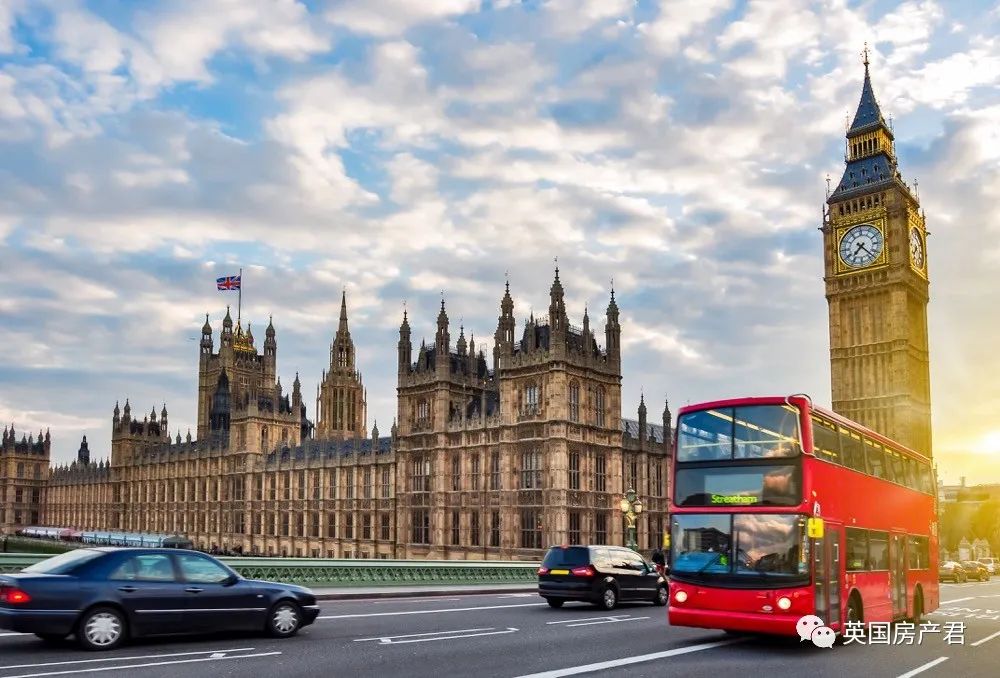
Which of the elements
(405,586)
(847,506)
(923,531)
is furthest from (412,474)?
(847,506)

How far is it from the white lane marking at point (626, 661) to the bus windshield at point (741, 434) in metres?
3.28

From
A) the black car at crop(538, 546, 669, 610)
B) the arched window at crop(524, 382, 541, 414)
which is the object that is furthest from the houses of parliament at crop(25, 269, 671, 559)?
the black car at crop(538, 546, 669, 610)

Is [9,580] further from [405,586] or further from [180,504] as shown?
[180,504]

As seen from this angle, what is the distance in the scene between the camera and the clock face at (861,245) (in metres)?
90.9

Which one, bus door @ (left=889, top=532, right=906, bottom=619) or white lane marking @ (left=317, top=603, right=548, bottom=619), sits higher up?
bus door @ (left=889, top=532, right=906, bottom=619)

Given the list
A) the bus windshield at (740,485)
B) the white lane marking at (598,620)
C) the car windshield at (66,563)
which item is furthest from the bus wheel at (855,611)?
the car windshield at (66,563)

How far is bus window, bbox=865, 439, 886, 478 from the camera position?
18531mm

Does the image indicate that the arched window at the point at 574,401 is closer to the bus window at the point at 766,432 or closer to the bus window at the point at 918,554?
the bus window at the point at 918,554

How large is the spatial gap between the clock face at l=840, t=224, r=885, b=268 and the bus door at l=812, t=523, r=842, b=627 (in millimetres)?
81517

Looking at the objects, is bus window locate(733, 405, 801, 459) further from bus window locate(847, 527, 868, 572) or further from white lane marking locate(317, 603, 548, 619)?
white lane marking locate(317, 603, 548, 619)

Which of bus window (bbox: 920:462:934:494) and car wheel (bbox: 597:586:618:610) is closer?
bus window (bbox: 920:462:934:494)

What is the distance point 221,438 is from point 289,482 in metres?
24.2

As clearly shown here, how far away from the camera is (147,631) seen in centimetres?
1408

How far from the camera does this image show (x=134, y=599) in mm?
13914
